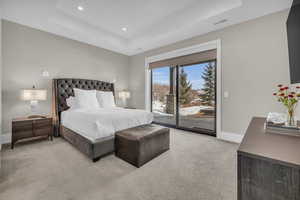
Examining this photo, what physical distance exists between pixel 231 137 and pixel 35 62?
5345mm

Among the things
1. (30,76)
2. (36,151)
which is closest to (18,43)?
(30,76)

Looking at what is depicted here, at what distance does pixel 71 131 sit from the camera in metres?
2.85

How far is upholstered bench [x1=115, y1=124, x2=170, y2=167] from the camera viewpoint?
2092 millimetres

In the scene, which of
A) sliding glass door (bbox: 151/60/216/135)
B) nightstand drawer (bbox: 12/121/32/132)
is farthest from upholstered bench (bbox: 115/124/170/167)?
nightstand drawer (bbox: 12/121/32/132)

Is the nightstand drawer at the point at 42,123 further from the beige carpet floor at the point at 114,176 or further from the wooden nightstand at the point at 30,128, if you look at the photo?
the beige carpet floor at the point at 114,176

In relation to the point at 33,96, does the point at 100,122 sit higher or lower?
lower

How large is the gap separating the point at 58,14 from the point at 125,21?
162cm

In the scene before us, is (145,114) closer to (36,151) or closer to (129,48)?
(36,151)

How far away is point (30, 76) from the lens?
131 inches

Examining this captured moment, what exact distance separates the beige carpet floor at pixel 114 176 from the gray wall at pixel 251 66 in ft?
3.76

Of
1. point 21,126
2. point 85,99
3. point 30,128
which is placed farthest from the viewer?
point 85,99

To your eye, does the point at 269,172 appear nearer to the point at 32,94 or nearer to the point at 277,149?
the point at 277,149

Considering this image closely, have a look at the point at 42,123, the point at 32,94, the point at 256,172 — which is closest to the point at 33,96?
the point at 32,94

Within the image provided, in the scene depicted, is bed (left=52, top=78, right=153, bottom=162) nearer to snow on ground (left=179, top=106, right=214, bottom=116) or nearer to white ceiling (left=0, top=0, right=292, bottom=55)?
white ceiling (left=0, top=0, right=292, bottom=55)
